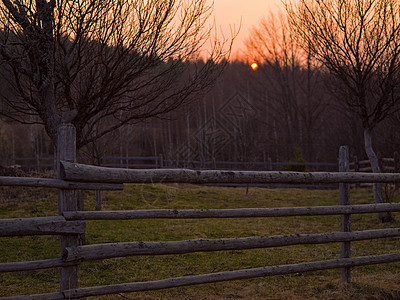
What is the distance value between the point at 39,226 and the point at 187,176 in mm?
1572

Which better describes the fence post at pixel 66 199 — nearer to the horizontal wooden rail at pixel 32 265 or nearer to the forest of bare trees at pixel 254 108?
the horizontal wooden rail at pixel 32 265

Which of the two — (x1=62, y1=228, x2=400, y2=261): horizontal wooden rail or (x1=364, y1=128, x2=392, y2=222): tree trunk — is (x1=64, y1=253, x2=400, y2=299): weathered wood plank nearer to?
(x1=62, y1=228, x2=400, y2=261): horizontal wooden rail

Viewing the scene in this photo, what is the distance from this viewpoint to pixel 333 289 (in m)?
5.37

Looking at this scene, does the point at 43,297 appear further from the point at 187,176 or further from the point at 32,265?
the point at 187,176

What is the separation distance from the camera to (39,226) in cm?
374

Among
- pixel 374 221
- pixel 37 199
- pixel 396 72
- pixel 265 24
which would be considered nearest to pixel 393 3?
pixel 396 72

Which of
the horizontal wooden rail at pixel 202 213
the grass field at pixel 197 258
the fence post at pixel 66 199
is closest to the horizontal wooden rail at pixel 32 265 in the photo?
the fence post at pixel 66 199

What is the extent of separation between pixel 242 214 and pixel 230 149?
31.6 m

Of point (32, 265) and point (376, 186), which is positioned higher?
point (376, 186)

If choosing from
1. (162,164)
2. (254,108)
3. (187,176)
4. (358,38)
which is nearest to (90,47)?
(187,176)

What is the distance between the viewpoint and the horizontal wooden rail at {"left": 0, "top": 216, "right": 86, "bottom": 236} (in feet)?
11.9

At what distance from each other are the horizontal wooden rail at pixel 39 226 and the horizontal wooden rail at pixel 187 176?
43 centimetres

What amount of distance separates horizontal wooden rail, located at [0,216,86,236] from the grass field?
143cm

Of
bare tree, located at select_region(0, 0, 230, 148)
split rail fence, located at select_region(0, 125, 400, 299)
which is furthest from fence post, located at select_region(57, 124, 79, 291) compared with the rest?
bare tree, located at select_region(0, 0, 230, 148)
